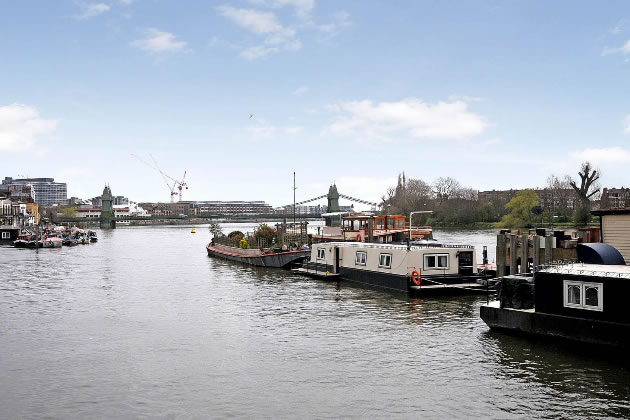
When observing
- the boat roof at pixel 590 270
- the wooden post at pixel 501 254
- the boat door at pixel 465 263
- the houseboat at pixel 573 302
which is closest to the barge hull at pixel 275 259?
the boat door at pixel 465 263

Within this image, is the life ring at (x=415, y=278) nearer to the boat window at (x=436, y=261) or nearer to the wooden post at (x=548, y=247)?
the boat window at (x=436, y=261)

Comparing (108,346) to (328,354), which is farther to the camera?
(108,346)

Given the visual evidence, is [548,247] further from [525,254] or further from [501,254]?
[501,254]

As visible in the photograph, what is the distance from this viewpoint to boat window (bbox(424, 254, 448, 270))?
4112cm

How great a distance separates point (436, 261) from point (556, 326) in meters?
15.9

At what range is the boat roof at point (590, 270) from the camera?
24.1 meters

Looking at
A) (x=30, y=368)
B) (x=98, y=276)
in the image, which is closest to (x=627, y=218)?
(x=30, y=368)

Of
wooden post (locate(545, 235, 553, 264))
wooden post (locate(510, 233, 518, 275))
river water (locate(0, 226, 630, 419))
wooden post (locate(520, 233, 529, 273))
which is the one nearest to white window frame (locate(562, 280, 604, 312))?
river water (locate(0, 226, 630, 419))

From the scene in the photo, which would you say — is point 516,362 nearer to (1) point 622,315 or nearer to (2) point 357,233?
(1) point 622,315

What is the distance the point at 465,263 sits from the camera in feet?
136

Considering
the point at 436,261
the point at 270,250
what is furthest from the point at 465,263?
the point at 270,250

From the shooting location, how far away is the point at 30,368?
24406 mm

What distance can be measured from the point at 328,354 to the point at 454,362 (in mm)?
5105

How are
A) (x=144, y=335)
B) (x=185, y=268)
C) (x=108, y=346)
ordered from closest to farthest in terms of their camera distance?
(x=108, y=346) → (x=144, y=335) → (x=185, y=268)
